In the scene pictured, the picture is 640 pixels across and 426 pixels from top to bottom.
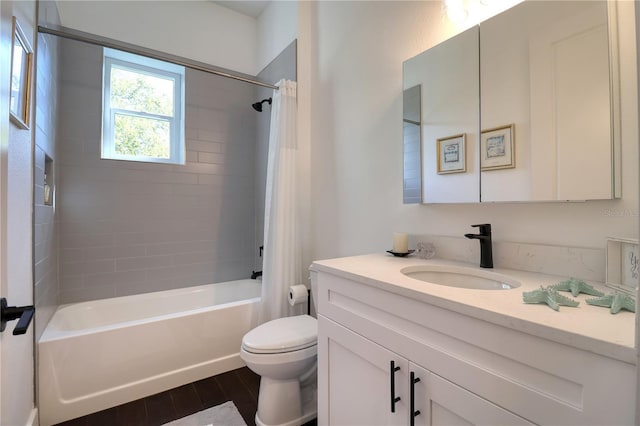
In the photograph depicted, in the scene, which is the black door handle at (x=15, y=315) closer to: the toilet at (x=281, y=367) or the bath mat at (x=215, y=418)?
the toilet at (x=281, y=367)

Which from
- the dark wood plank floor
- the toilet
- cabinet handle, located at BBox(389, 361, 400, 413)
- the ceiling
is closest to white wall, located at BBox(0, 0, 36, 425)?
the dark wood plank floor

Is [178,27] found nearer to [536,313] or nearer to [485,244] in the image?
[485,244]

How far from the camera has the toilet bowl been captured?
1.39 meters

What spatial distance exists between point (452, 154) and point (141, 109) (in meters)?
2.64

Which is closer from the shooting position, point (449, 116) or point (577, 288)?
point (577, 288)

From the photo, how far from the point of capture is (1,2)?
0.69 meters

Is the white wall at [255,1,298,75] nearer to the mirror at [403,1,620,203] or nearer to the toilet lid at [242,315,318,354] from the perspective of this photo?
the mirror at [403,1,620,203]

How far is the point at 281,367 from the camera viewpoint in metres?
1.40

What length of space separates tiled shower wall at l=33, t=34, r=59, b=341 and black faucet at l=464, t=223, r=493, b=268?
207 cm

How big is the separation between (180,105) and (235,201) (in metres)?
1.04

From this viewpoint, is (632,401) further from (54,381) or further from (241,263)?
(241,263)

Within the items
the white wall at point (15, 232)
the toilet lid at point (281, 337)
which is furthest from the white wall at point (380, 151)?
the white wall at point (15, 232)

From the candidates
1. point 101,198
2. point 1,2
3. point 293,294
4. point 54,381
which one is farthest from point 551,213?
point 101,198

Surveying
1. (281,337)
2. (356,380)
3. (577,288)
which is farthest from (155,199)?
(577,288)
